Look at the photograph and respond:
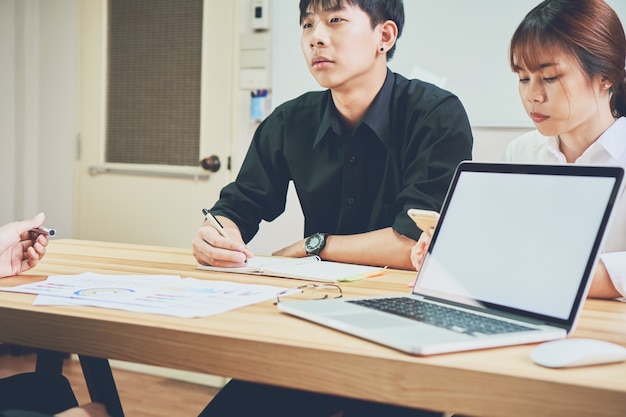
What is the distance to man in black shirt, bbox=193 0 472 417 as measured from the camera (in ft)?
5.19

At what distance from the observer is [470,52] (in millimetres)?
2611

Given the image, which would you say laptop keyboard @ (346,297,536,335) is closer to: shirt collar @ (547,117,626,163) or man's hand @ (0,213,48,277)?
man's hand @ (0,213,48,277)

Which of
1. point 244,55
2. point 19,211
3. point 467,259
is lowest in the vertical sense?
point 19,211

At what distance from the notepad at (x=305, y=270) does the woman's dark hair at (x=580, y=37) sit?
0.60m

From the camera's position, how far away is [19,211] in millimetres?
3494

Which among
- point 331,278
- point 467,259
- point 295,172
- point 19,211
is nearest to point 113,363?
point 19,211

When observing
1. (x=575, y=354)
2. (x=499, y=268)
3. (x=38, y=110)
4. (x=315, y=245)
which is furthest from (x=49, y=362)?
(x=38, y=110)

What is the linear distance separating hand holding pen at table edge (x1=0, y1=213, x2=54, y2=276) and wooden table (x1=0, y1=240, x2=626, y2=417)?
0.21m

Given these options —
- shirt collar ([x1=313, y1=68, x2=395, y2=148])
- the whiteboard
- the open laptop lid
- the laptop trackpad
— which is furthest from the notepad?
the whiteboard

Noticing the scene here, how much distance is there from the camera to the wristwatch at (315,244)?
1516 millimetres

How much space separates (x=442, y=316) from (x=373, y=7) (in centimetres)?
116

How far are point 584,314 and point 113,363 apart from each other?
8.64 ft

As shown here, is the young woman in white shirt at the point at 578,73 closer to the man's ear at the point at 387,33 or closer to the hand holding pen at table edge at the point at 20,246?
the man's ear at the point at 387,33

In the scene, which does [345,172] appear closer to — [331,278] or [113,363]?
[331,278]
